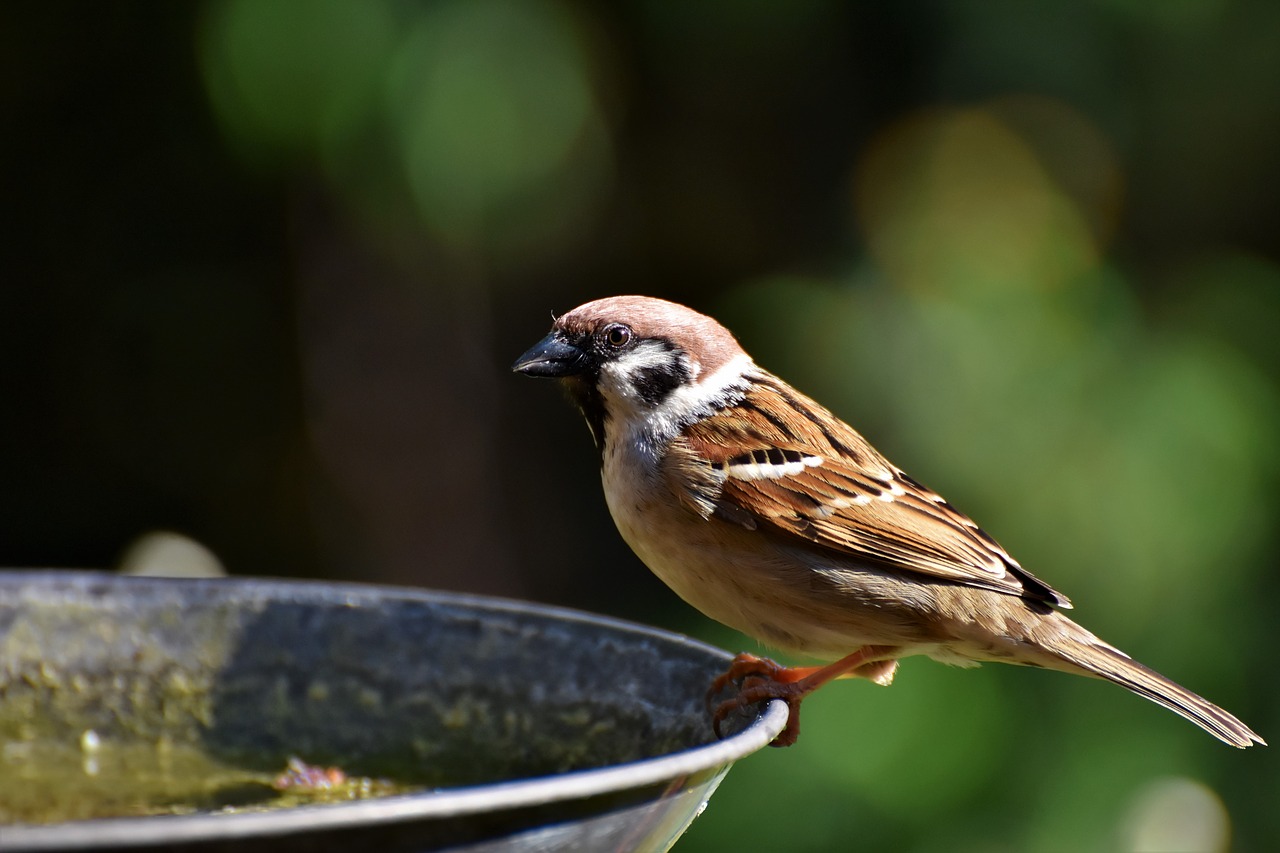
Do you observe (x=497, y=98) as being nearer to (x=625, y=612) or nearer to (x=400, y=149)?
(x=400, y=149)

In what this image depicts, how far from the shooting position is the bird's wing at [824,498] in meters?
2.32

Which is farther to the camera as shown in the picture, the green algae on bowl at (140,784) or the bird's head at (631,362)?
the bird's head at (631,362)

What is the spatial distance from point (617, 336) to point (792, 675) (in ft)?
2.24

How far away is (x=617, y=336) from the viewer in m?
2.45

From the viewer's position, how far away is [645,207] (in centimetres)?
448

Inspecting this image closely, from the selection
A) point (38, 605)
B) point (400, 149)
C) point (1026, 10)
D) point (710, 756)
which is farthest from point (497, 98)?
point (710, 756)

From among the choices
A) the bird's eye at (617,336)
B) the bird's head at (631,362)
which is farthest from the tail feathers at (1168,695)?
the bird's eye at (617,336)

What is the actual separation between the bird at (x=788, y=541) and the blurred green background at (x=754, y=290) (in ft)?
2.13

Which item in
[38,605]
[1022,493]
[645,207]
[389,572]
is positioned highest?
[645,207]

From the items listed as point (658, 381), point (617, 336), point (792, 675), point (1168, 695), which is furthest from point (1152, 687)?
point (617, 336)

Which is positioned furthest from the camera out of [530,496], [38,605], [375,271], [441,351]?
[530,496]

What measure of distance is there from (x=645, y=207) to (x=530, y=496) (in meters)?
1.21

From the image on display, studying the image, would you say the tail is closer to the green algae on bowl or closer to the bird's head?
the bird's head

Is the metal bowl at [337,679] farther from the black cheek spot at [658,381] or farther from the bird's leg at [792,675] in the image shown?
the black cheek spot at [658,381]
